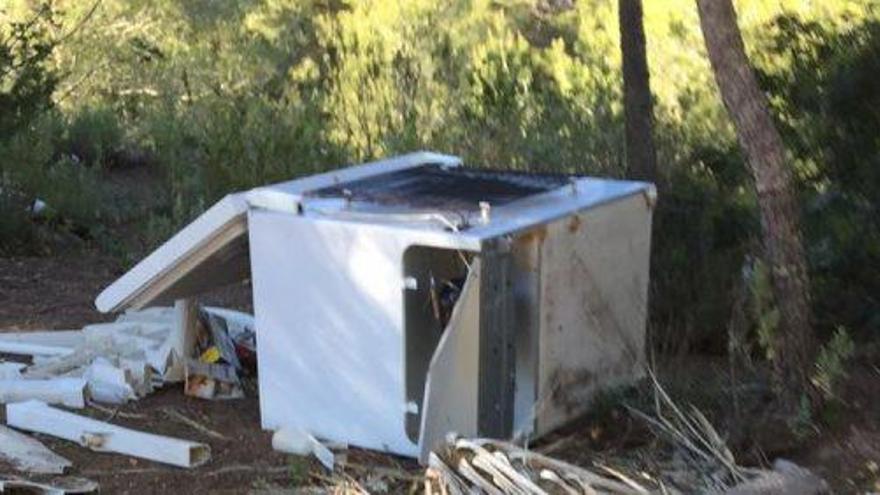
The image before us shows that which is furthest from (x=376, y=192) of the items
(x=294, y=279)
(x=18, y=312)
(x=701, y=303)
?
(x=18, y=312)

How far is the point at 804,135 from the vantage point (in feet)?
22.1

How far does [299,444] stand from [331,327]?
1.37ft

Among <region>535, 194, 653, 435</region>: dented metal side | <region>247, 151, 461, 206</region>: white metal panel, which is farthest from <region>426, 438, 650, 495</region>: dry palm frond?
<region>247, 151, 461, 206</region>: white metal panel

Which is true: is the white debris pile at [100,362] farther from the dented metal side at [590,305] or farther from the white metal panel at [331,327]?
the dented metal side at [590,305]

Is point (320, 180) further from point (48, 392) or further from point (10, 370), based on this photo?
point (10, 370)

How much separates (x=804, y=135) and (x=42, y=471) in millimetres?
3730

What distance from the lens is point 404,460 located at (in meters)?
4.96

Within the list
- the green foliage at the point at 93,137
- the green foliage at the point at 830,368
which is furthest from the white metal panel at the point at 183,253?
the green foliage at the point at 93,137

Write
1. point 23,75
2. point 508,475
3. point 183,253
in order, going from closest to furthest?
point 508,475 → point 183,253 → point 23,75

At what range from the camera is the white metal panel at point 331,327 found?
4.85m

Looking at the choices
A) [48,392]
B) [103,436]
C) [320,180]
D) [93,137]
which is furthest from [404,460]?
[93,137]

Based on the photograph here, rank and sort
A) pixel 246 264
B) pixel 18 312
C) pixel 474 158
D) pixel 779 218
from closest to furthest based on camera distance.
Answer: pixel 779 218 < pixel 246 264 < pixel 18 312 < pixel 474 158

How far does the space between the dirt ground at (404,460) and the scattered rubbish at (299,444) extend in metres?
0.03

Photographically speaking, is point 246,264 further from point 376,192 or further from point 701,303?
point 701,303
